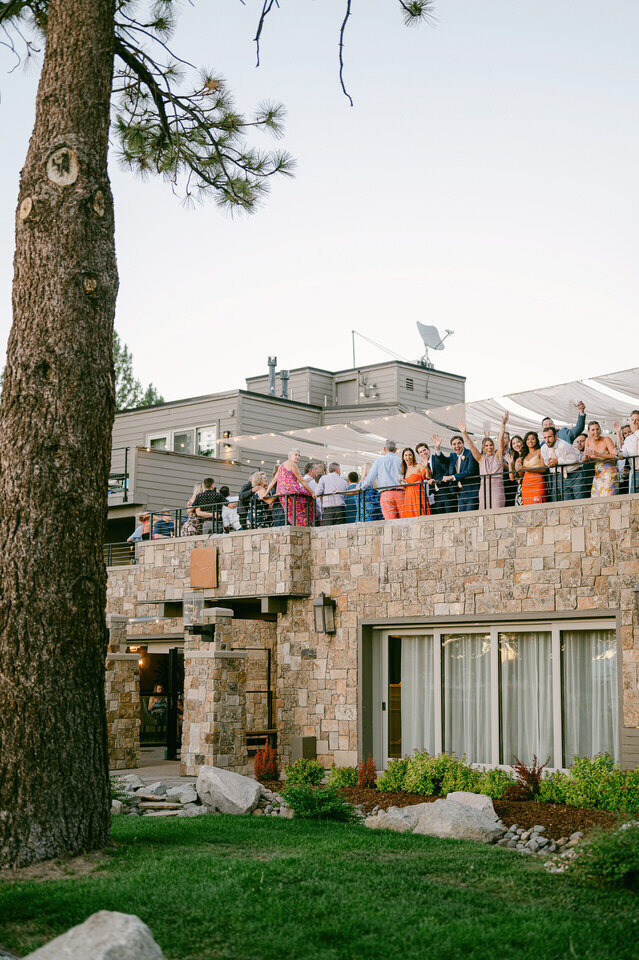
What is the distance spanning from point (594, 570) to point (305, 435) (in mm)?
7523

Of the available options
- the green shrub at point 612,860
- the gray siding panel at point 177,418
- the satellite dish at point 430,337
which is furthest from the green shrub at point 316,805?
the satellite dish at point 430,337

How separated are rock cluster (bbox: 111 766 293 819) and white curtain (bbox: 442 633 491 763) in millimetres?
3643

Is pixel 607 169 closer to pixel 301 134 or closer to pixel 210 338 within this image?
pixel 301 134

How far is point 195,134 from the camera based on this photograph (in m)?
11.0

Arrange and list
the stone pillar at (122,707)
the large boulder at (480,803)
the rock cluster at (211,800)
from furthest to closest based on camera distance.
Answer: the stone pillar at (122,707) < the rock cluster at (211,800) < the large boulder at (480,803)

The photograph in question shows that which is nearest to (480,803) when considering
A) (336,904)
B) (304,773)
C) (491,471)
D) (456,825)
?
(456,825)

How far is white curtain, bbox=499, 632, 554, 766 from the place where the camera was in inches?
531

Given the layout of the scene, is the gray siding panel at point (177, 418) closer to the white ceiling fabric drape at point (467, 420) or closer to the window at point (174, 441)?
the window at point (174, 441)

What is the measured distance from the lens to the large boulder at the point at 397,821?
952 centimetres

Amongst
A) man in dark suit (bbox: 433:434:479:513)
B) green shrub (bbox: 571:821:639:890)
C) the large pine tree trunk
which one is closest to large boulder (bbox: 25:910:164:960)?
the large pine tree trunk

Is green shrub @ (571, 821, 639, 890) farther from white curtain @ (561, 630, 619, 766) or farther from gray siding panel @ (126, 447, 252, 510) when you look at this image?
gray siding panel @ (126, 447, 252, 510)

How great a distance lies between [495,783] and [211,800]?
351 centimetres

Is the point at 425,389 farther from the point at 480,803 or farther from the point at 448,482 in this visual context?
the point at 480,803

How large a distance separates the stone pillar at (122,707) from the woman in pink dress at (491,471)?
6.32 m
